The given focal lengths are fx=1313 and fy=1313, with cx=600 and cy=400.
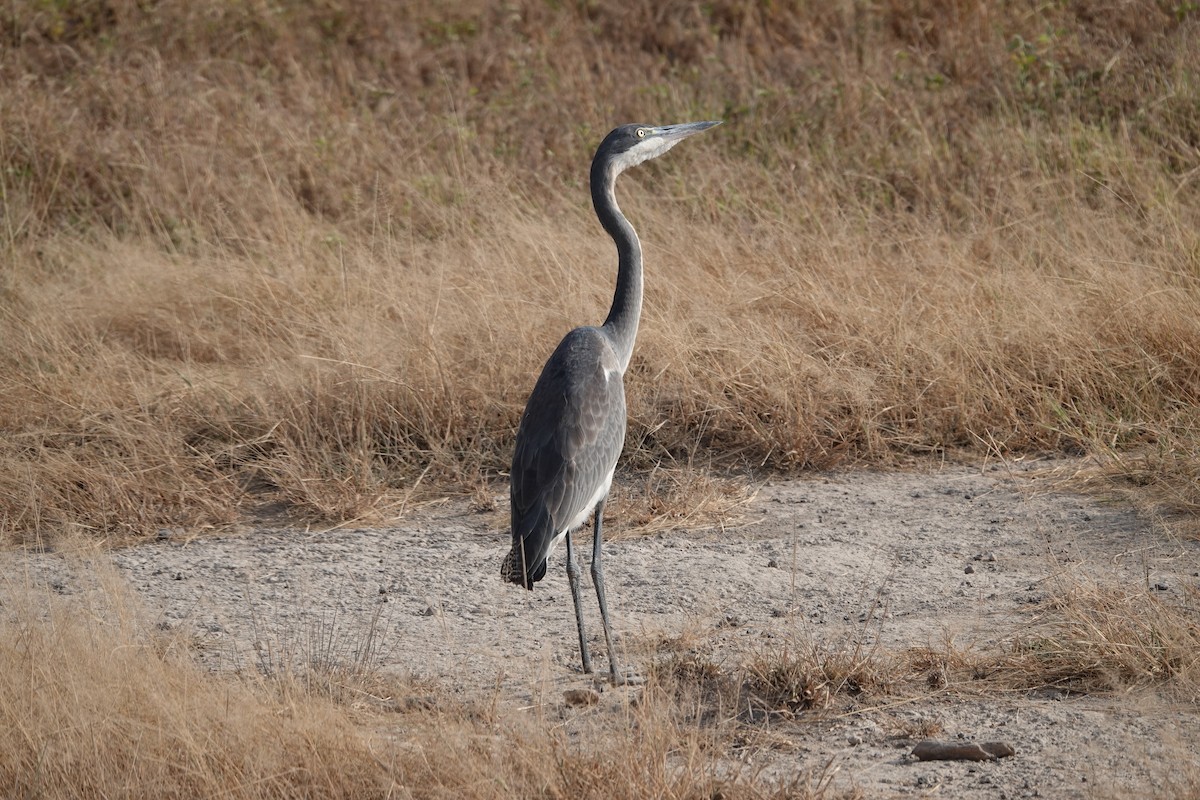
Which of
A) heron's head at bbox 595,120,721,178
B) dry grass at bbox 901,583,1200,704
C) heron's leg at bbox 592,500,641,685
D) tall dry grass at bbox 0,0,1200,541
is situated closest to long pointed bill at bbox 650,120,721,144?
heron's head at bbox 595,120,721,178

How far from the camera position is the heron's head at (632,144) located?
16.0 ft

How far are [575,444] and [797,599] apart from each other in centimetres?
106

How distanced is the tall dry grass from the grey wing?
1.44 meters

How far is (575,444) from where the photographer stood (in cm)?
428

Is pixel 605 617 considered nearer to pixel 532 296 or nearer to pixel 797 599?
pixel 797 599

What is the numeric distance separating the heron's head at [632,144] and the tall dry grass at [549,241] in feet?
4.22

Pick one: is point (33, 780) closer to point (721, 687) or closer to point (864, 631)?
point (721, 687)

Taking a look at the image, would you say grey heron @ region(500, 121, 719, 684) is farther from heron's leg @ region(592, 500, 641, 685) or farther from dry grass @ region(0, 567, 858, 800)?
dry grass @ region(0, 567, 858, 800)

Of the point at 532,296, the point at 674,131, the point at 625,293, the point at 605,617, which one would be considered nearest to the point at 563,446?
the point at 605,617

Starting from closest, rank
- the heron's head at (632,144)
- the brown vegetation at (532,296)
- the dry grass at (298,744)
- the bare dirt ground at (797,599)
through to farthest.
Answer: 1. the dry grass at (298,744)
2. the bare dirt ground at (797,599)
3. the brown vegetation at (532,296)
4. the heron's head at (632,144)

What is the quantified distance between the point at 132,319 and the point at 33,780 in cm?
417

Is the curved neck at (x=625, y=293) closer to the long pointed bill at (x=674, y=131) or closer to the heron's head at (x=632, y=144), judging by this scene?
the heron's head at (x=632, y=144)

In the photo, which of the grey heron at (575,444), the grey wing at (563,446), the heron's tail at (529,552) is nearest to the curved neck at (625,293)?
the grey heron at (575,444)

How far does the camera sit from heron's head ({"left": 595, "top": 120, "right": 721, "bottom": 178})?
488 centimetres
